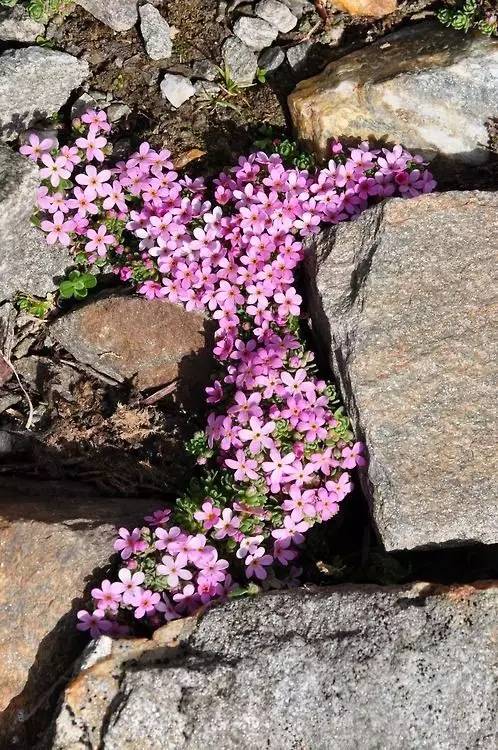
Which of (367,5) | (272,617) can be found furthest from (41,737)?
(367,5)

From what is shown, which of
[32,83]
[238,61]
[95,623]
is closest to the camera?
[95,623]

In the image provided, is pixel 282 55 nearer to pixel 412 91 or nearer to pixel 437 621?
pixel 412 91

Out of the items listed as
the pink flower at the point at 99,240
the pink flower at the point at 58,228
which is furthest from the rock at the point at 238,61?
the pink flower at the point at 58,228

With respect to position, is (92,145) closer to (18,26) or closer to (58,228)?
(58,228)

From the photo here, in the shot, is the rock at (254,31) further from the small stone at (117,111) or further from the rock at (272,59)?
the small stone at (117,111)

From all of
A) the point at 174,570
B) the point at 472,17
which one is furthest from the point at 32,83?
the point at 174,570

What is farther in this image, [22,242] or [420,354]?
[22,242]

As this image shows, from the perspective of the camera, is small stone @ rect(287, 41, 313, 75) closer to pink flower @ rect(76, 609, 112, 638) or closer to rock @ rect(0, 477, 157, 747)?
rock @ rect(0, 477, 157, 747)
